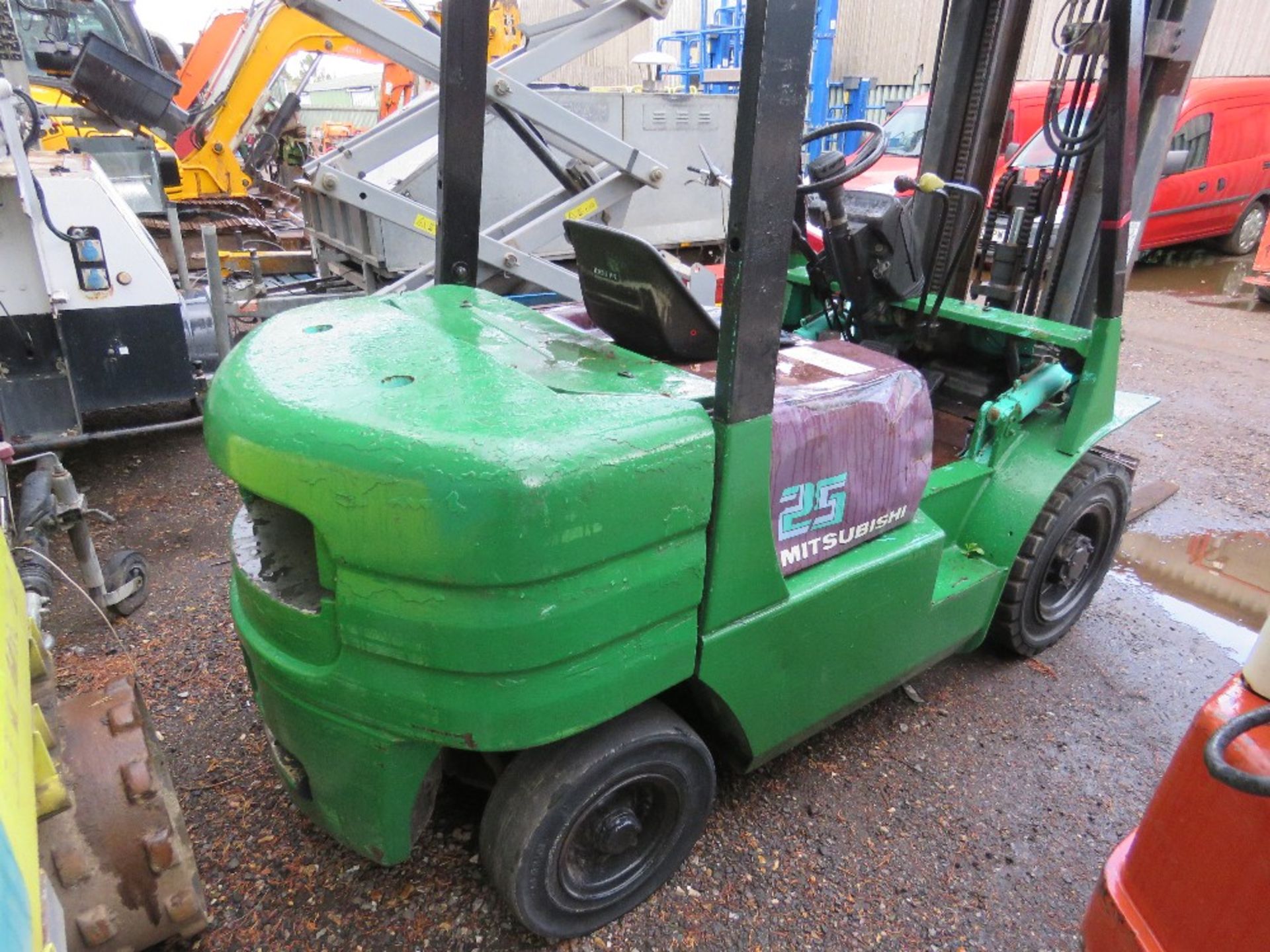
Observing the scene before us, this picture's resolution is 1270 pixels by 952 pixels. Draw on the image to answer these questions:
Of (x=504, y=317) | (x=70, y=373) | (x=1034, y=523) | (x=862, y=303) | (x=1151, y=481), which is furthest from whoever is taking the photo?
(x=1151, y=481)

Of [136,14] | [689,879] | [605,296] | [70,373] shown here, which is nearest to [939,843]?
[689,879]

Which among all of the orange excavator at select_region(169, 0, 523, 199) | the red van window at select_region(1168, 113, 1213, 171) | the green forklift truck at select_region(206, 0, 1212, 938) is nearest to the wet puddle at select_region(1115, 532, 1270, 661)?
the green forklift truck at select_region(206, 0, 1212, 938)

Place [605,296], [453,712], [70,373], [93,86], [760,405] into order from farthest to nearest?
[93,86]
[70,373]
[605,296]
[760,405]
[453,712]

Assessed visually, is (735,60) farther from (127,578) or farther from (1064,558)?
(127,578)

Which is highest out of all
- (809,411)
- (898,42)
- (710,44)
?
(898,42)

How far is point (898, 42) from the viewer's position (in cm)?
1742

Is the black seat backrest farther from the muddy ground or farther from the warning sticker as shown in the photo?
the warning sticker

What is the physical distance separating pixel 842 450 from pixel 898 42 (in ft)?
60.3

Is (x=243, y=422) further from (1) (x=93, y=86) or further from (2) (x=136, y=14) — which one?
(2) (x=136, y=14)

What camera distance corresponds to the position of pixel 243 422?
1.67 meters

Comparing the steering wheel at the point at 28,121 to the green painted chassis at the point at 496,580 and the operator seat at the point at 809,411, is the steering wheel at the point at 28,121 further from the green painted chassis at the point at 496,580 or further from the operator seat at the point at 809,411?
the operator seat at the point at 809,411

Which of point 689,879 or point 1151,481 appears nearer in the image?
point 689,879

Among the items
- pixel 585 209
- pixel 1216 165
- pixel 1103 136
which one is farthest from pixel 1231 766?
pixel 1216 165

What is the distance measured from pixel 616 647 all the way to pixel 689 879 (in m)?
0.87
